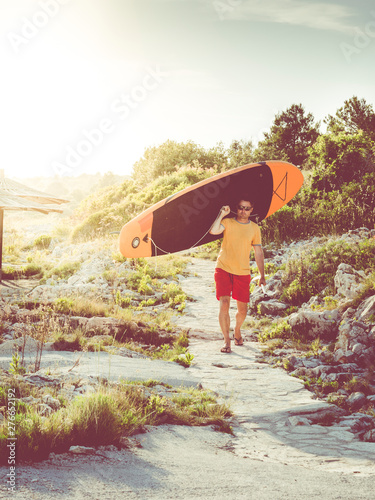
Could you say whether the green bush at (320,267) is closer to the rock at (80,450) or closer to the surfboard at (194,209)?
the surfboard at (194,209)

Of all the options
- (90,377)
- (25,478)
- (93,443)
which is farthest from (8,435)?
(90,377)

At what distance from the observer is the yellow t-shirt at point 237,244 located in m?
6.45

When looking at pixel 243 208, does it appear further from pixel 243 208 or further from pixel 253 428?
pixel 253 428

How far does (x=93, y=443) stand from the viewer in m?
3.60

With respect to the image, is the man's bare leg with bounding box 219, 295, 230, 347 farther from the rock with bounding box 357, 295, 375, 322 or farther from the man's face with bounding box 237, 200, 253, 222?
the rock with bounding box 357, 295, 375, 322

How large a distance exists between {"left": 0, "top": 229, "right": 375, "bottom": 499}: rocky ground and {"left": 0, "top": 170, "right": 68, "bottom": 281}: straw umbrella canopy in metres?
1.71

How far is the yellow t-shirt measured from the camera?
645 cm

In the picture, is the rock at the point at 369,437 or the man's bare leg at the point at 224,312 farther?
the man's bare leg at the point at 224,312

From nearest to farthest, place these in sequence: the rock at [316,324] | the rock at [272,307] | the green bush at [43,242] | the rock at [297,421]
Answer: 1. the rock at [297,421]
2. the rock at [316,324]
3. the rock at [272,307]
4. the green bush at [43,242]

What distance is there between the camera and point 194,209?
320 inches

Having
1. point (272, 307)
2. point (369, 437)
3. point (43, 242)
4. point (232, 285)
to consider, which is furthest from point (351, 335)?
point (43, 242)

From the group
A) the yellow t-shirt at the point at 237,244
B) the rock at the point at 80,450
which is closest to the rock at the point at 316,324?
the yellow t-shirt at the point at 237,244

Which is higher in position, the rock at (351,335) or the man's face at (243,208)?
the man's face at (243,208)

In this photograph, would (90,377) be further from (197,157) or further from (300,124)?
(300,124)
